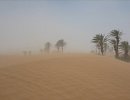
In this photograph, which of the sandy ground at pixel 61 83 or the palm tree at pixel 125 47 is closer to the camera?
the sandy ground at pixel 61 83

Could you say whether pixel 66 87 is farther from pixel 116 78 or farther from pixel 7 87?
pixel 116 78

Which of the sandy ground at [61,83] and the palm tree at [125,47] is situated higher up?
the palm tree at [125,47]

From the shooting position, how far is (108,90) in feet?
22.1

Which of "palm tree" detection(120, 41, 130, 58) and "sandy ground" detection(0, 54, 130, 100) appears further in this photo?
"palm tree" detection(120, 41, 130, 58)

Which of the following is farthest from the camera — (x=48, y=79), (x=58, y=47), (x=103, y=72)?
(x=58, y=47)

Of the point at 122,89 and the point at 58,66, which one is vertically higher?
the point at 58,66

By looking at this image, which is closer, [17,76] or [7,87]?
[7,87]

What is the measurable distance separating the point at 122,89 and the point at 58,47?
230ft

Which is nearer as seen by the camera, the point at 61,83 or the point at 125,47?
the point at 61,83

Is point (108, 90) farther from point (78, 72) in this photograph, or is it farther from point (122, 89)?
point (78, 72)

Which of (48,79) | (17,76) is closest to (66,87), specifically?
(48,79)

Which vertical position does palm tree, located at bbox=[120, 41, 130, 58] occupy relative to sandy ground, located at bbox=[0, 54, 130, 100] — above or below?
above

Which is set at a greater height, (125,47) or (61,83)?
(125,47)

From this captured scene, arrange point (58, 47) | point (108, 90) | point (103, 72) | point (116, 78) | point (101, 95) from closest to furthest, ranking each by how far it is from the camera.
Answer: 1. point (101, 95)
2. point (108, 90)
3. point (116, 78)
4. point (103, 72)
5. point (58, 47)
